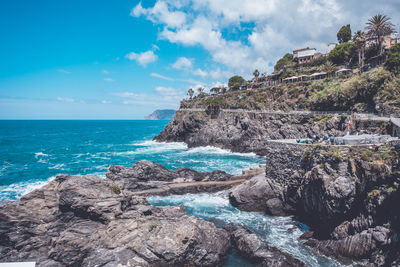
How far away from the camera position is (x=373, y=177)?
56.5 feet

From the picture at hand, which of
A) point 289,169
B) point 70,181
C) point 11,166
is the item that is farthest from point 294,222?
point 11,166

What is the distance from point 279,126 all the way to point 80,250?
56.7m

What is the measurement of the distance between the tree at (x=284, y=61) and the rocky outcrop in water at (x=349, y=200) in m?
91.0

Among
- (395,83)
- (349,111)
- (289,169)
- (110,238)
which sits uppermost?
(395,83)

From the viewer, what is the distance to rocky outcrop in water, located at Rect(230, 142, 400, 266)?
15.5 m

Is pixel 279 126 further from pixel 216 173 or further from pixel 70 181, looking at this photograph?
pixel 70 181

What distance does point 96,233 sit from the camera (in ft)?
56.6

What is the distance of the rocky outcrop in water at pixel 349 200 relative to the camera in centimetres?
1545

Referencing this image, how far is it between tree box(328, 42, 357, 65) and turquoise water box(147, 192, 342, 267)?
65.4 meters

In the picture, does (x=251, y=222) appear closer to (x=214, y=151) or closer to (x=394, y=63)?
(x=394, y=63)

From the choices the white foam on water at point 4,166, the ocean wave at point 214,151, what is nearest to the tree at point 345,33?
the ocean wave at point 214,151

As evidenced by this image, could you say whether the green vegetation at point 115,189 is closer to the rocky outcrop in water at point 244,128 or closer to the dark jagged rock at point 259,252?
the dark jagged rock at point 259,252

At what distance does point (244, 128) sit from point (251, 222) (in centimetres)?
4873

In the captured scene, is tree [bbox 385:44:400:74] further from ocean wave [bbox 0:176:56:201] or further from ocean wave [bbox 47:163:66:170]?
ocean wave [bbox 47:163:66:170]
